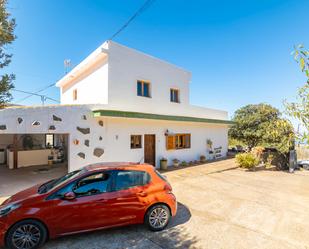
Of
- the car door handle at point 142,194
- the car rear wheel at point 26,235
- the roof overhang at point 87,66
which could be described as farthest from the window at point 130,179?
the roof overhang at point 87,66

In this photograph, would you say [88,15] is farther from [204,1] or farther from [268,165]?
[268,165]

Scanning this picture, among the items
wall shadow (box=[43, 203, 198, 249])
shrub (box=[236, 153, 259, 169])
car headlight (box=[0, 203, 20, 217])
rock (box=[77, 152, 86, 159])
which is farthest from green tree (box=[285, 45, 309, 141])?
shrub (box=[236, 153, 259, 169])

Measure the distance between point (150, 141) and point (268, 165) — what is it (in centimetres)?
861

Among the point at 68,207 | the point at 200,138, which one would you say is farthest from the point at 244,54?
the point at 68,207

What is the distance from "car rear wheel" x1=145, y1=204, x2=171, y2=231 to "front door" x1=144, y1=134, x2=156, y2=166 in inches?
267

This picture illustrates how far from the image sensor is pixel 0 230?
11.0 feet

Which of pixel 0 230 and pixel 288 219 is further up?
pixel 0 230

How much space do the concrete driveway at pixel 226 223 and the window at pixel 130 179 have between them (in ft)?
3.62

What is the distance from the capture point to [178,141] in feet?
43.3

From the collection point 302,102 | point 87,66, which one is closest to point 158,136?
point 87,66

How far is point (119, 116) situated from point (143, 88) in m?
3.26

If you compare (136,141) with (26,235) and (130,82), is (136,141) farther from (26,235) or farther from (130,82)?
(26,235)

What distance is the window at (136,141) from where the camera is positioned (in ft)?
34.6

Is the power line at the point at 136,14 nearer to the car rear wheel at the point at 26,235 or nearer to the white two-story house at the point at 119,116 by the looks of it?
the white two-story house at the point at 119,116
